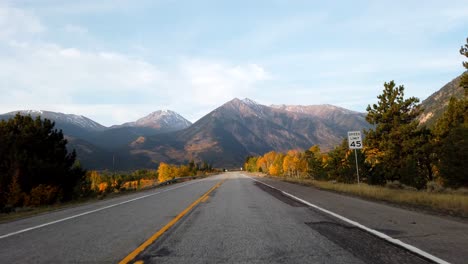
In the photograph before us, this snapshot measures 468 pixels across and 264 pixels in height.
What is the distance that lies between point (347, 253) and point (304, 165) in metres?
104

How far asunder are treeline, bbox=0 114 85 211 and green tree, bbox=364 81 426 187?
1169 inches

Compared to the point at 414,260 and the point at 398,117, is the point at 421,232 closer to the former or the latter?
the point at 414,260

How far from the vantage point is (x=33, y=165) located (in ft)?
66.6

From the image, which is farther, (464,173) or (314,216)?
(464,173)

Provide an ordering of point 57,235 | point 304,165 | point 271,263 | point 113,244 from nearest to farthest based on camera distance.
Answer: point 271,263 < point 113,244 < point 57,235 < point 304,165

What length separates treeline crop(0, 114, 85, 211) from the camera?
1895 centimetres

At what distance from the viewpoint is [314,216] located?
8078 mm

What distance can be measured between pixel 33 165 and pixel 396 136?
32.6m

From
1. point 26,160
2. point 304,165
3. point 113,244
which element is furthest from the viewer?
point 304,165

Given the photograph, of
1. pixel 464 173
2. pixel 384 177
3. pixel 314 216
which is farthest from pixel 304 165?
pixel 314 216

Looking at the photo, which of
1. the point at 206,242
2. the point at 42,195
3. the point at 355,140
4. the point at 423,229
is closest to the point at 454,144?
the point at 355,140

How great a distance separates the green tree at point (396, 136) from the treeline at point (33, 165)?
29688 millimetres

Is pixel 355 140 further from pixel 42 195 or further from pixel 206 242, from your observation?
pixel 42 195

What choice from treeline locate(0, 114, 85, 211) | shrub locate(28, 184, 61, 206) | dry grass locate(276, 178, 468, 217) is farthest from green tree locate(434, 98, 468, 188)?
shrub locate(28, 184, 61, 206)
